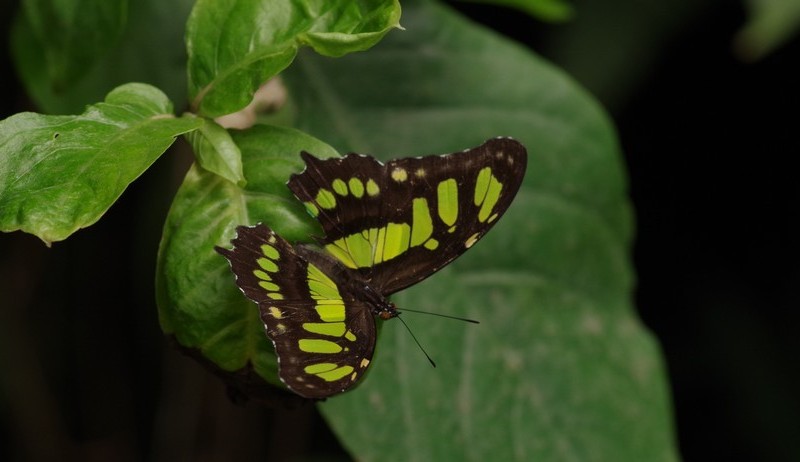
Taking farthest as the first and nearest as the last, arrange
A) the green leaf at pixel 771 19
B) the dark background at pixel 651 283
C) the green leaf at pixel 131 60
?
the dark background at pixel 651 283, the green leaf at pixel 771 19, the green leaf at pixel 131 60

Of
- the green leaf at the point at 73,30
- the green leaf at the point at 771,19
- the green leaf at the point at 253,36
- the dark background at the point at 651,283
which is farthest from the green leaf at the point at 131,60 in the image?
the green leaf at the point at 771,19

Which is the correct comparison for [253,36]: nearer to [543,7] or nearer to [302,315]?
[302,315]

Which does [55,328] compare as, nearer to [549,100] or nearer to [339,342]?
[549,100]

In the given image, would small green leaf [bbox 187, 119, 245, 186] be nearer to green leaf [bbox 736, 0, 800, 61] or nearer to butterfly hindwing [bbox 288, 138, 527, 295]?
butterfly hindwing [bbox 288, 138, 527, 295]

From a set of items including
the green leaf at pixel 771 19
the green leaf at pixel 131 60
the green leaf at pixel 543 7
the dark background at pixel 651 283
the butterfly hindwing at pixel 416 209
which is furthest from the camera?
the dark background at pixel 651 283

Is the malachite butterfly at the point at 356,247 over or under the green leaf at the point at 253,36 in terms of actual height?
under

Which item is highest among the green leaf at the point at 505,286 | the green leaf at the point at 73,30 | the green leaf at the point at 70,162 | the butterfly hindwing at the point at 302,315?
the green leaf at the point at 70,162

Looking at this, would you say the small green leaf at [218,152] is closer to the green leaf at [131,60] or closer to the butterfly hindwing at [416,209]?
the butterfly hindwing at [416,209]
